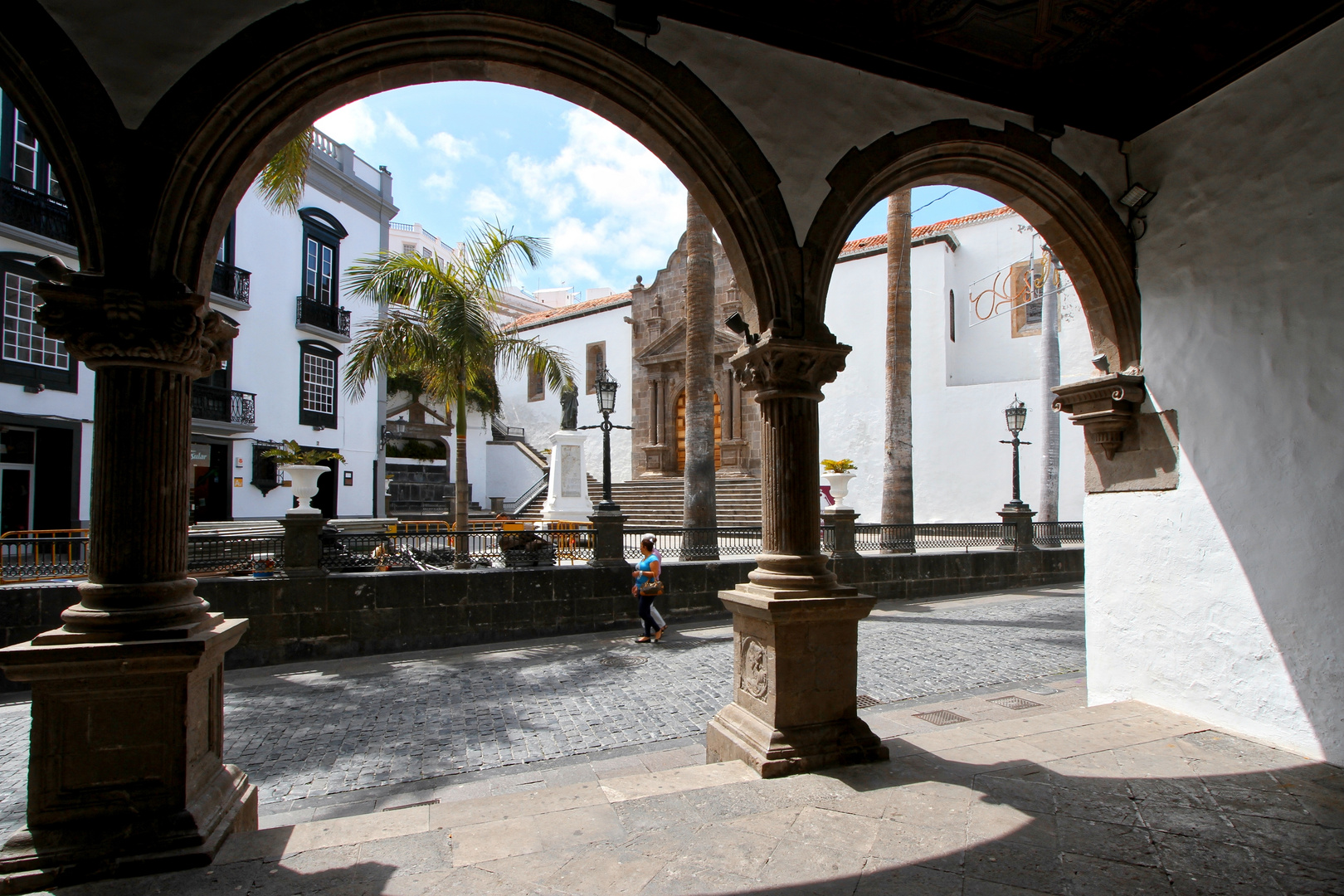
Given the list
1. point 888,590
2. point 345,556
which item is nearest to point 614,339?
point 888,590

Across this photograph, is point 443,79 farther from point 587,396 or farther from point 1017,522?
point 587,396

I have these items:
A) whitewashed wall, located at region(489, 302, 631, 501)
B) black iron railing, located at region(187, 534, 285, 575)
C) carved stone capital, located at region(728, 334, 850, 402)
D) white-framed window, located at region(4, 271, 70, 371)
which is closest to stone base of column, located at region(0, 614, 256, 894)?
carved stone capital, located at region(728, 334, 850, 402)

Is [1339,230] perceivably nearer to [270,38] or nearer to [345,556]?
[270,38]

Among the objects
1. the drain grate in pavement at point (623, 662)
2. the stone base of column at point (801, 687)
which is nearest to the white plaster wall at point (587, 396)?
the drain grate in pavement at point (623, 662)

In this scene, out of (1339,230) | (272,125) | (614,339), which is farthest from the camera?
(614,339)

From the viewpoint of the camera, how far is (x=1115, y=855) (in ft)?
8.18

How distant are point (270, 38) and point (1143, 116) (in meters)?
4.83

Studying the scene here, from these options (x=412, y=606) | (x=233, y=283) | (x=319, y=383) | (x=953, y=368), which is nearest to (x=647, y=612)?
(x=412, y=606)

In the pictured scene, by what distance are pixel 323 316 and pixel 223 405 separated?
3.79 meters

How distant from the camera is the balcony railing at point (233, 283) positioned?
1560cm

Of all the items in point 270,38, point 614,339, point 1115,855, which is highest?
point 614,339

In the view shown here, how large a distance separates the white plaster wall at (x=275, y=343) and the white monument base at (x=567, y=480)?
16.6ft

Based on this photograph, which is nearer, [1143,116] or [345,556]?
[1143,116]

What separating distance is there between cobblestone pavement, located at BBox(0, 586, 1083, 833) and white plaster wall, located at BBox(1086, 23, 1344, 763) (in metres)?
2.33
